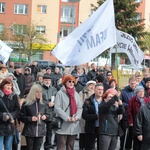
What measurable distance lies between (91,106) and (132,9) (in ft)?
107

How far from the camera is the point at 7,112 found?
747 cm

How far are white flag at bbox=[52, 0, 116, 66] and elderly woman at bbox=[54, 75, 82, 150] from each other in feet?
2.75

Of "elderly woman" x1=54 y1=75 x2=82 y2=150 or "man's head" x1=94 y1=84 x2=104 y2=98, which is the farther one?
"man's head" x1=94 y1=84 x2=104 y2=98

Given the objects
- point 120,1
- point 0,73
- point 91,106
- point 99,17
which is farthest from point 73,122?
point 120,1

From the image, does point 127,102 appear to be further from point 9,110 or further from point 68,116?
point 9,110

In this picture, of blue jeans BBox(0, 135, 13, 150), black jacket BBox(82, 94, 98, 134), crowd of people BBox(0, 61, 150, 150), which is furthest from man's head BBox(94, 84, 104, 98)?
blue jeans BBox(0, 135, 13, 150)

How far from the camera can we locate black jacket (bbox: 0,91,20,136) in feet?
24.5

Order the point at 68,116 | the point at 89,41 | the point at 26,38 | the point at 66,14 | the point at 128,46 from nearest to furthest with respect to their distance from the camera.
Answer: the point at 68,116 < the point at 89,41 < the point at 128,46 < the point at 26,38 < the point at 66,14

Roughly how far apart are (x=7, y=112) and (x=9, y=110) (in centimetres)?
10

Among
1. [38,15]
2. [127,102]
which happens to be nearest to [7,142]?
[127,102]

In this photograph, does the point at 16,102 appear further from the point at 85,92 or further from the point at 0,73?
the point at 0,73

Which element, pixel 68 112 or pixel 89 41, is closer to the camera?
pixel 68 112

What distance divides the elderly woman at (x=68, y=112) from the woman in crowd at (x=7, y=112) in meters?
0.80

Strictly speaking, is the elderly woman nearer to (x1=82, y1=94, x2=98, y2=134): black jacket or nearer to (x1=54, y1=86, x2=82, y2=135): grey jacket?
(x1=54, y1=86, x2=82, y2=135): grey jacket
